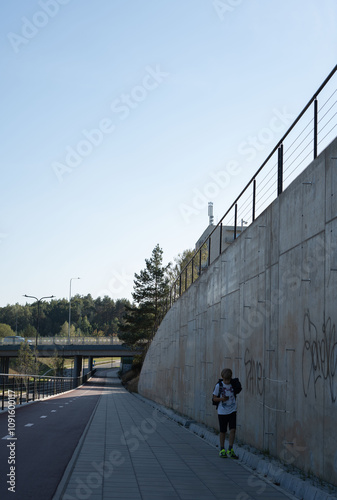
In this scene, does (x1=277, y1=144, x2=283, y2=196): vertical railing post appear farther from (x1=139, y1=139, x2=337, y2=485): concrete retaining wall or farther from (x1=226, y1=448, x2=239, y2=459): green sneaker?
(x1=226, y1=448, x2=239, y2=459): green sneaker

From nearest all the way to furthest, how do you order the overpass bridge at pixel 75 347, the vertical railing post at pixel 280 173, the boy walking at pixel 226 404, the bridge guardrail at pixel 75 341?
1. the boy walking at pixel 226 404
2. the vertical railing post at pixel 280 173
3. the overpass bridge at pixel 75 347
4. the bridge guardrail at pixel 75 341

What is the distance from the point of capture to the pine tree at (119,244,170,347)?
8594cm

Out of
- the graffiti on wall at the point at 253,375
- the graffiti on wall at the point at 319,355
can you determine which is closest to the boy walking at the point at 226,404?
the graffiti on wall at the point at 253,375

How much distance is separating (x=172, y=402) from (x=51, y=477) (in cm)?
1861

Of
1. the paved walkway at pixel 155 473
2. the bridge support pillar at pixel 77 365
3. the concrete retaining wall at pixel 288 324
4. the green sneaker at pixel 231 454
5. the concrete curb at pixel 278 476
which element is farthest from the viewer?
the bridge support pillar at pixel 77 365

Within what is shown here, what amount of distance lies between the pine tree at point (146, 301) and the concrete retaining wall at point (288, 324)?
226 ft

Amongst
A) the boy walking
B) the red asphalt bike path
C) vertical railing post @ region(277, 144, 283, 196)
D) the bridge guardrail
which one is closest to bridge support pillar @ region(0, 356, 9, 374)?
the bridge guardrail

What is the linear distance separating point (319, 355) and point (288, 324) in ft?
5.48

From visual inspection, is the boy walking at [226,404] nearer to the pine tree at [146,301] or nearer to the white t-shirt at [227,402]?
the white t-shirt at [227,402]

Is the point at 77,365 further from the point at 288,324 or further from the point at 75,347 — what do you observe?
the point at 288,324

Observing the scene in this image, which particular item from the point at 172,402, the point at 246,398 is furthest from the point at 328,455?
the point at 172,402

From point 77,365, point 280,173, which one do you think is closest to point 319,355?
point 280,173

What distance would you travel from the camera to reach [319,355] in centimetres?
880

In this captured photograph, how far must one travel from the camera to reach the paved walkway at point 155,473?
323 inches
